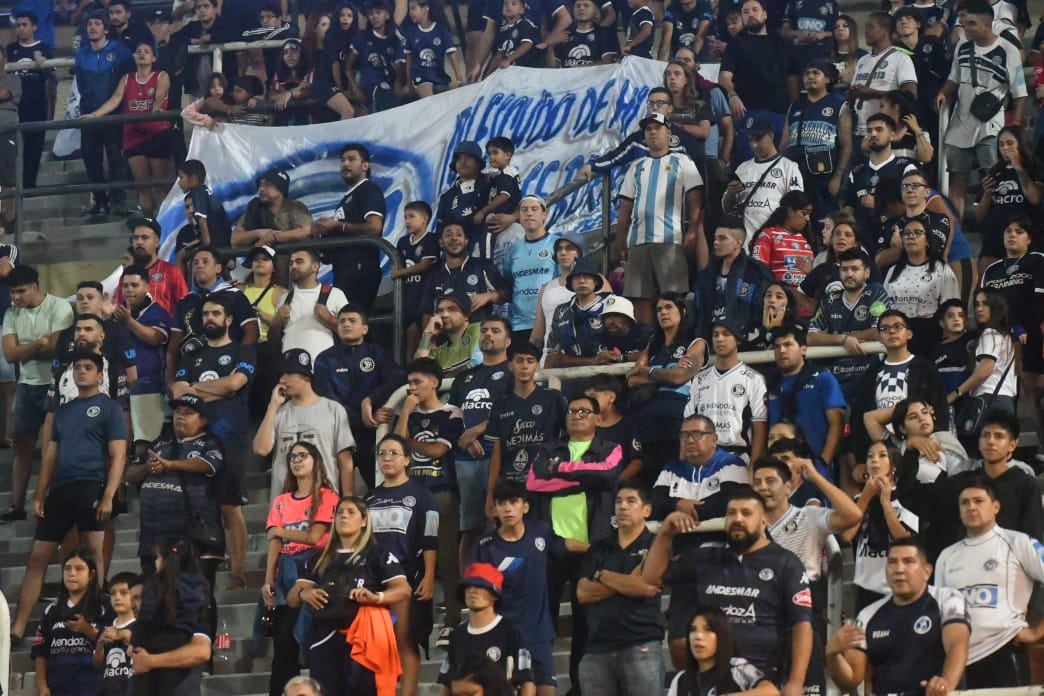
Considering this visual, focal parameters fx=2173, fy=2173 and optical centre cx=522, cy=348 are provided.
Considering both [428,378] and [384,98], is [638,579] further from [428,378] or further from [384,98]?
[384,98]

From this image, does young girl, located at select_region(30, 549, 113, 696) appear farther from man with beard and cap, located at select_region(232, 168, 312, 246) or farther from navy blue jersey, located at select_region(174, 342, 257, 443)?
man with beard and cap, located at select_region(232, 168, 312, 246)

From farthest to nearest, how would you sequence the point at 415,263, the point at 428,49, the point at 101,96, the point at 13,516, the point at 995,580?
the point at 101,96
the point at 428,49
the point at 415,263
the point at 13,516
the point at 995,580

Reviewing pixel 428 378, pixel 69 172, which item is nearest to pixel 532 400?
pixel 428 378

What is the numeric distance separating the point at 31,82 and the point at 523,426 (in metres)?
8.18

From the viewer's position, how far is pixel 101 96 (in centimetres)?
1850

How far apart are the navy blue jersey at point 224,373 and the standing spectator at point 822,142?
4259 mm

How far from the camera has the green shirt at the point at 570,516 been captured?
38.5 ft

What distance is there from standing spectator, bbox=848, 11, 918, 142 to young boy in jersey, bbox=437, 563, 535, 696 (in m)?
6.11

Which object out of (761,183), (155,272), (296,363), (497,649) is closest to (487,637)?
(497,649)

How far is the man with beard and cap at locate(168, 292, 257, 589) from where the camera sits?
13023mm

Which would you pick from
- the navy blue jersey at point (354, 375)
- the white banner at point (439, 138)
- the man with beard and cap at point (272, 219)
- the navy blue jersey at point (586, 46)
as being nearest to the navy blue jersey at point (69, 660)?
the navy blue jersey at point (354, 375)

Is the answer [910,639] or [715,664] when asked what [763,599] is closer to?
[715,664]

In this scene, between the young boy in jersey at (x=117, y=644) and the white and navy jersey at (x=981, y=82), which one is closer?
the young boy in jersey at (x=117, y=644)

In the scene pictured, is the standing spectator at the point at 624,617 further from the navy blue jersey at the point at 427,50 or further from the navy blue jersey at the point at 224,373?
the navy blue jersey at the point at 427,50
